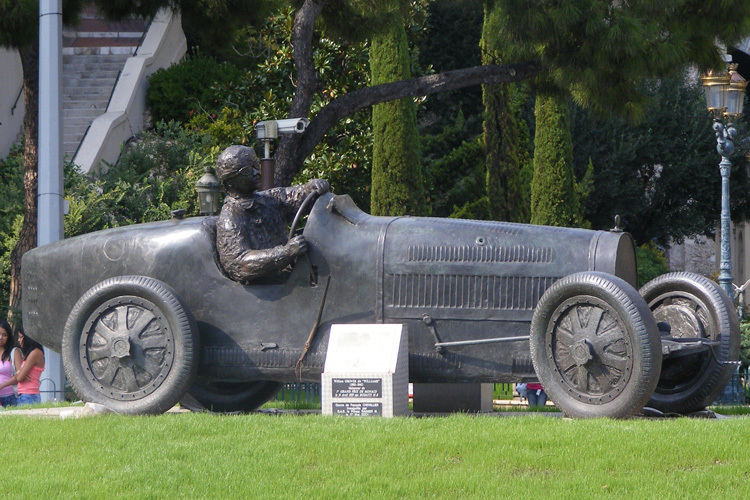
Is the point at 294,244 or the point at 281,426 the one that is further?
the point at 294,244

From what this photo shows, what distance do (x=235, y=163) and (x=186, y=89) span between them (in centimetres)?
1528

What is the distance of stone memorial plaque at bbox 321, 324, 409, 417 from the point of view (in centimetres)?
725

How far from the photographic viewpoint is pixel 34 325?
27.7ft

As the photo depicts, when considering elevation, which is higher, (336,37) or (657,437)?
(336,37)

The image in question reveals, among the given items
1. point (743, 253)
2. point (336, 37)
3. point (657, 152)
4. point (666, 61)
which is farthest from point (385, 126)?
point (743, 253)

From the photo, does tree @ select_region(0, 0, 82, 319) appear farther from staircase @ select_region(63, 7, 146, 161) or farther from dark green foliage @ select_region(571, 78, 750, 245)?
dark green foliage @ select_region(571, 78, 750, 245)

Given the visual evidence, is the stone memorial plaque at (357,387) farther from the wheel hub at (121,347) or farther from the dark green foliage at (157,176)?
the dark green foliage at (157,176)

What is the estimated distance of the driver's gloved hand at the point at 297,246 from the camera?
Answer: 750 cm

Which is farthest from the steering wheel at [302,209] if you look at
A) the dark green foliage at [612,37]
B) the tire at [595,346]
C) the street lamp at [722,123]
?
the street lamp at [722,123]

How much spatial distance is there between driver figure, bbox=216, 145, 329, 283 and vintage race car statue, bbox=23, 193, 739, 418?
13 cm

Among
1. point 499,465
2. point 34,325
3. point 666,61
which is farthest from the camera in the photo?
point 666,61

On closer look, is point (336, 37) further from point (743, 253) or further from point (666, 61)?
point (743, 253)

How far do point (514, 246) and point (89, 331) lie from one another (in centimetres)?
286

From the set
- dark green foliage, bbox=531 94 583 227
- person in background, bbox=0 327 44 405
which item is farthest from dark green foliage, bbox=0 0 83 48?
dark green foliage, bbox=531 94 583 227
